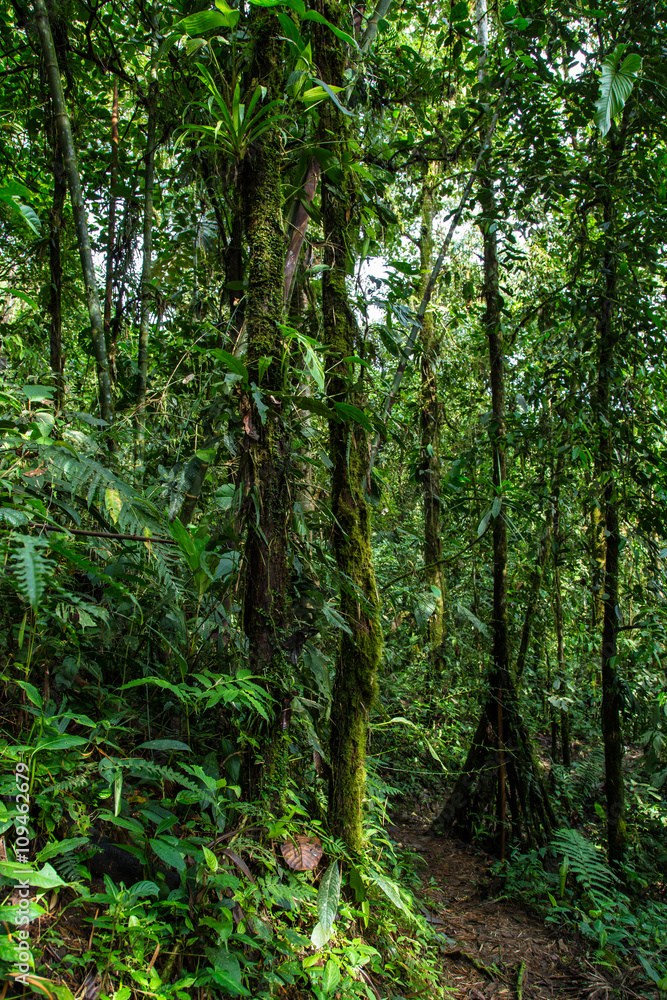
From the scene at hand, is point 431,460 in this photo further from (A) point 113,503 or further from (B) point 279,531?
(A) point 113,503

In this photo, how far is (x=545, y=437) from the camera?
3.89 metres

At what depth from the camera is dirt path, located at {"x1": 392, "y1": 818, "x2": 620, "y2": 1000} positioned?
8.38 feet

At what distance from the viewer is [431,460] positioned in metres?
5.42

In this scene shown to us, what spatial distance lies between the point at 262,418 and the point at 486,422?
2.46 metres

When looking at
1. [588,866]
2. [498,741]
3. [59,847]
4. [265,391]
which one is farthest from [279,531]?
[588,866]

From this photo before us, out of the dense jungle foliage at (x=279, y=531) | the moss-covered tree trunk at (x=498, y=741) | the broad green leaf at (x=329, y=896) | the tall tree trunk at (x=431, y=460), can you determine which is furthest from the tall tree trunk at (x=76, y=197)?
the tall tree trunk at (x=431, y=460)

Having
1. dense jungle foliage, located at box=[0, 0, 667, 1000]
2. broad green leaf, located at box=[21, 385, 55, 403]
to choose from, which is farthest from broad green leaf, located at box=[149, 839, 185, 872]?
broad green leaf, located at box=[21, 385, 55, 403]

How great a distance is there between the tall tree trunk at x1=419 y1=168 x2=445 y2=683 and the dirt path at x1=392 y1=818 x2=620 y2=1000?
1.55 metres

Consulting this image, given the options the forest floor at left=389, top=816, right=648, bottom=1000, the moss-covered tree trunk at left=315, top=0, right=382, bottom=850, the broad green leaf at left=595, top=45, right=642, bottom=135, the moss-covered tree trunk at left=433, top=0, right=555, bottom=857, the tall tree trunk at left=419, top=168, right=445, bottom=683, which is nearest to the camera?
the moss-covered tree trunk at left=315, top=0, right=382, bottom=850

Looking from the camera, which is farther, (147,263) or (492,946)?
(147,263)

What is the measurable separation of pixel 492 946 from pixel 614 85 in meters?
4.05

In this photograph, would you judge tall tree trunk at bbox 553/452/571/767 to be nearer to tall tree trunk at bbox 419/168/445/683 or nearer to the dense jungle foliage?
the dense jungle foliage

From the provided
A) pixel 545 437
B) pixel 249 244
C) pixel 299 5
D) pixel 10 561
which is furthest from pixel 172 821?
pixel 545 437

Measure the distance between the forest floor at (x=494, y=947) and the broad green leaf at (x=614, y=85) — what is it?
3677mm
